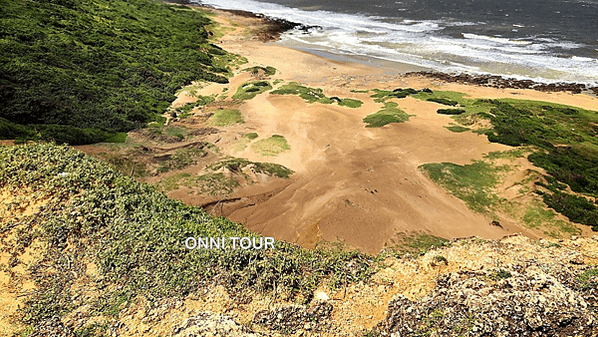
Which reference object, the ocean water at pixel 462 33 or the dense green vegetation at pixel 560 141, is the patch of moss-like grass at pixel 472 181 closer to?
the dense green vegetation at pixel 560 141

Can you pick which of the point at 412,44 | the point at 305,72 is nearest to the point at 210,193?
the point at 305,72

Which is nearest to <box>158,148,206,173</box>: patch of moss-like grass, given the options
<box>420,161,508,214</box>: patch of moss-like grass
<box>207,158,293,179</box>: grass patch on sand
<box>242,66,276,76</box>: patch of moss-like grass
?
<box>207,158,293,179</box>: grass patch on sand

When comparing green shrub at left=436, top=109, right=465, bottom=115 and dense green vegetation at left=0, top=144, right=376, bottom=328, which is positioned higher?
green shrub at left=436, top=109, right=465, bottom=115

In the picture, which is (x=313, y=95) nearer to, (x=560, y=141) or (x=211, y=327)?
(x=560, y=141)

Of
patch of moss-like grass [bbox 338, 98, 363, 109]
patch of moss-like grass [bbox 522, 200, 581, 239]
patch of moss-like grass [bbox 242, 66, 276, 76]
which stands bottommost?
patch of moss-like grass [bbox 522, 200, 581, 239]

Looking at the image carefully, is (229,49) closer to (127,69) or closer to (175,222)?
(127,69)

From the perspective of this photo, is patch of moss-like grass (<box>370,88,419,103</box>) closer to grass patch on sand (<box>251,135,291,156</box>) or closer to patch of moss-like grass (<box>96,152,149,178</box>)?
grass patch on sand (<box>251,135,291,156</box>)
